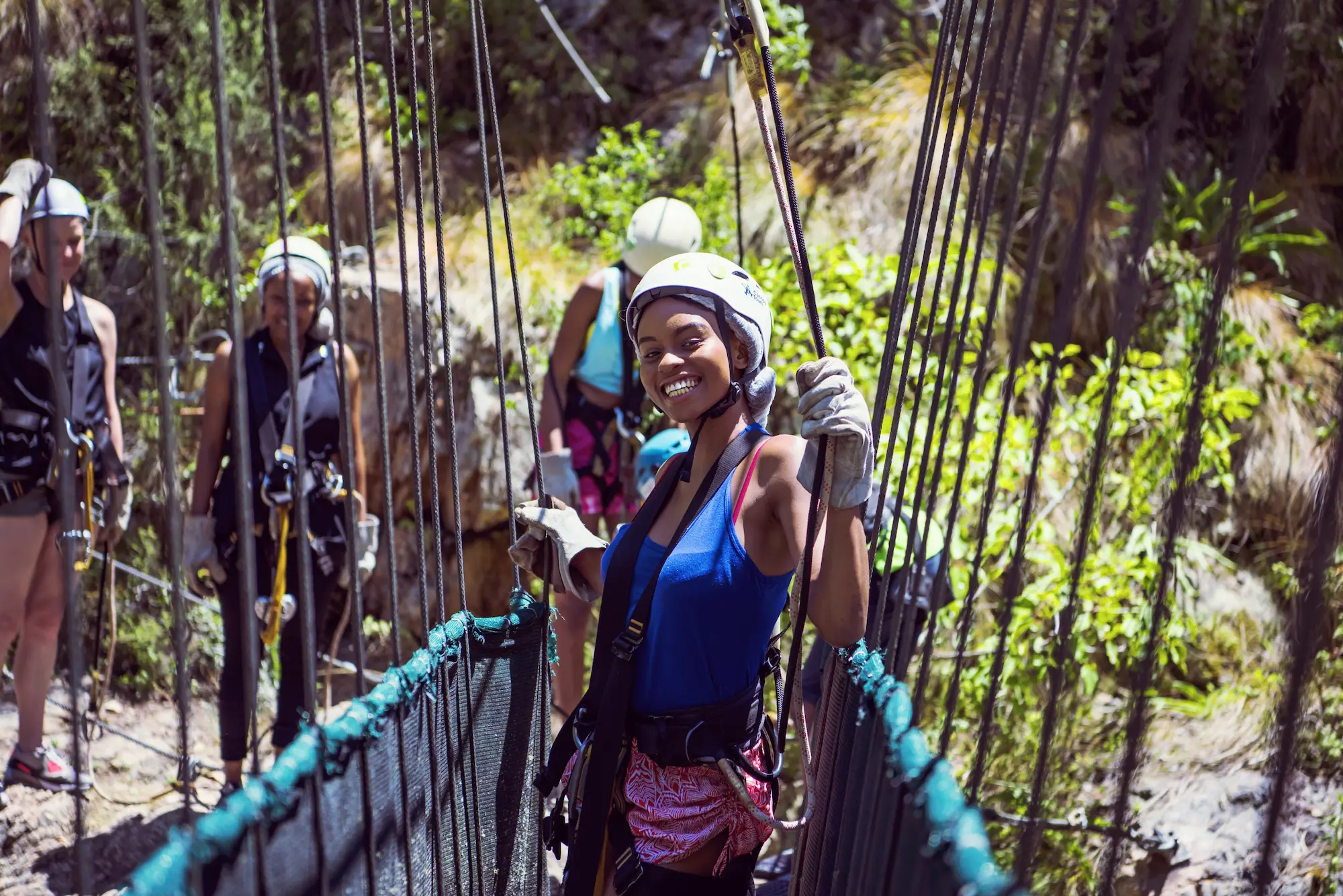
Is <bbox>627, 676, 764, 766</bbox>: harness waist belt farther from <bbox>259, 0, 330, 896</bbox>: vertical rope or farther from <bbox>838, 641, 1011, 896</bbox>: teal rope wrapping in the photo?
<bbox>259, 0, 330, 896</bbox>: vertical rope

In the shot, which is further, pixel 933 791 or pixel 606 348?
pixel 606 348

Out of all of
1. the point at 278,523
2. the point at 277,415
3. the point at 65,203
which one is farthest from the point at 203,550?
the point at 65,203

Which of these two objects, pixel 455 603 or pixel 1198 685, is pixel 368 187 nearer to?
pixel 1198 685

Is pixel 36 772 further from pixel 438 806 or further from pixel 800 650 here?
pixel 800 650

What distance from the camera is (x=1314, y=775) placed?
142 inches

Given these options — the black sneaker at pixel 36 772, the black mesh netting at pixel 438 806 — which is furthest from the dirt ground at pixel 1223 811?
the black sneaker at pixel 36 772

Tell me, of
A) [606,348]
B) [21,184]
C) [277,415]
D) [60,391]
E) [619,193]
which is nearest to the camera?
[60,391]

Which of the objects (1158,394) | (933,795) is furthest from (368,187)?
(1158,394)

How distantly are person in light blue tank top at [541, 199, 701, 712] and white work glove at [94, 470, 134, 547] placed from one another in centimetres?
125

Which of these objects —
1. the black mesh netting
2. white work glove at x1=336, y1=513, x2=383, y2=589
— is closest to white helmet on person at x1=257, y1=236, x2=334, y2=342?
white work glove at x1=336, y1=513, x2=383, y2=589

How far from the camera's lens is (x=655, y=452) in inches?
116

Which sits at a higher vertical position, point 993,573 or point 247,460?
point 993,573

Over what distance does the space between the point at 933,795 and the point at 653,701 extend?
26.6 inches

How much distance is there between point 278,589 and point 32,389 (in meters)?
0.86
